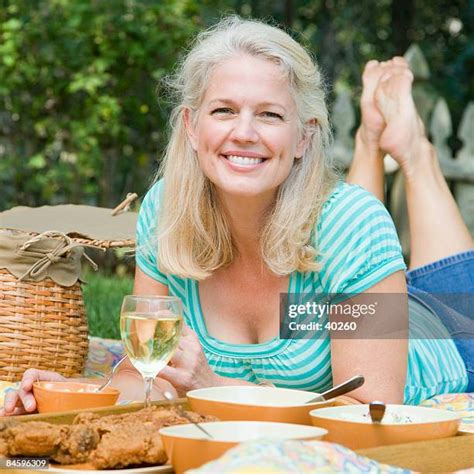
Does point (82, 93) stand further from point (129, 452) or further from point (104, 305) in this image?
point (129, 452)

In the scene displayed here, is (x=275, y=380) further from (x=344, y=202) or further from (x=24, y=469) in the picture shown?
(x=24, y=469)

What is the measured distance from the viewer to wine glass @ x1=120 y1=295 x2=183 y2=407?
63.4 inches

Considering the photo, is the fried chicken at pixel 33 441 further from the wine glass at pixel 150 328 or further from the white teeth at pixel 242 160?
the white teeth at pixel 242 160

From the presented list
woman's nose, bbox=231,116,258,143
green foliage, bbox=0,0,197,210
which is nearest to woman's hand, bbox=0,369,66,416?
woman's nose, bbox=231,116,258,143

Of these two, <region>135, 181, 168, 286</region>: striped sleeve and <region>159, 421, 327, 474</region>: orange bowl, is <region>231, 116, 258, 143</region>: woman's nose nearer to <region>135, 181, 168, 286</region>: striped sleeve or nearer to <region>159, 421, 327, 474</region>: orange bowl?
<region>135, 181, 168, 286</region>: striped sleeve

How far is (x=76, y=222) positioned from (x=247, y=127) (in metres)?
1.22

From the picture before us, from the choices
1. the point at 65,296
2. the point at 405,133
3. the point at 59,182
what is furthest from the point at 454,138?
the point at 65,296

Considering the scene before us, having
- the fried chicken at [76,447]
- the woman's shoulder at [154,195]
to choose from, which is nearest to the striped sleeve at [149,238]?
the woman's shoulder at [154,195]

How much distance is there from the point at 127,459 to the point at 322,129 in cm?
130

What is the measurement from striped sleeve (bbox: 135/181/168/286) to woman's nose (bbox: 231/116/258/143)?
44 cm

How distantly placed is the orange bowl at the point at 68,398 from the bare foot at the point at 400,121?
2459 millimetres

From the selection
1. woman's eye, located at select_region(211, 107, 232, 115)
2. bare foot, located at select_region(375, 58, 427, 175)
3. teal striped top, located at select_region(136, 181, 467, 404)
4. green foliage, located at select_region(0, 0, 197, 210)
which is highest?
green foliage, located at select_region(0, 0, 197, 210)

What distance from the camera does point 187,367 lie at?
1.94 meters

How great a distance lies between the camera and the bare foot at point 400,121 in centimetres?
404
